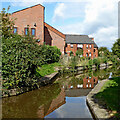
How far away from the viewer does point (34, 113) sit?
6.09 meters

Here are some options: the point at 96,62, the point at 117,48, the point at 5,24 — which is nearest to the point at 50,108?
the point at 5,24

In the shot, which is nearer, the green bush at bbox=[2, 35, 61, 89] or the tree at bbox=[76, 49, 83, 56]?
the green bush at bbox=[2, 35, 61, 89]

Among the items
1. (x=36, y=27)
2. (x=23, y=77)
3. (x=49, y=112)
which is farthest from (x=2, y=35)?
(x=36, y=27)

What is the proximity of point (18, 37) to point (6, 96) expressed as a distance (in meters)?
3.72

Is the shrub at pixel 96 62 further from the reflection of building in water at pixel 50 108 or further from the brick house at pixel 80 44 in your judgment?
the reflection of building in water at pixel 50 108

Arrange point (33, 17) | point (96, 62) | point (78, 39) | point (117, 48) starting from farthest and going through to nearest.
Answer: point (78, 39) → point (96, 62) → point (33, 17) → point (117, 48)

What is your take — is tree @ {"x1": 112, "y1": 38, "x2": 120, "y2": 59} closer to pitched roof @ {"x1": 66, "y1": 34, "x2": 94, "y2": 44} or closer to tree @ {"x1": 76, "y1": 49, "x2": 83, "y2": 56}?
tree @ {"x1": 76, "y1": 49, "x2": 83, "y2": 56}

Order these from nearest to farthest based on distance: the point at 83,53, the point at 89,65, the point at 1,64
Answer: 1. the point at 1,64
2. the point at 89,65
3. the point at 83,53

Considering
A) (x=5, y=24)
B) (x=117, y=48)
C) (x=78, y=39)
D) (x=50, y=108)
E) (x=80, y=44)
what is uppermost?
(x=78, y=39)

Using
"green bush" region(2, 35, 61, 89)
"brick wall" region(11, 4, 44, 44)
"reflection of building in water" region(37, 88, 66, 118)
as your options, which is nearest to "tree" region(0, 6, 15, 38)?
"green bush" region(2, 35, 61, 89)

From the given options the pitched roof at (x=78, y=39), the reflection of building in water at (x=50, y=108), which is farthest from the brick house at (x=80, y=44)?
the reflection of building in water at (x=50, y=108)

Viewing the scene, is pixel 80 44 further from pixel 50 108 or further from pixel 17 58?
pixel 50 108

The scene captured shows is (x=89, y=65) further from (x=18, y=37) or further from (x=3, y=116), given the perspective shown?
(x=3, y=116)

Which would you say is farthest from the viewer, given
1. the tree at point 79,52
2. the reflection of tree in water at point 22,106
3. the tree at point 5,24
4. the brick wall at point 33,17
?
the tree at point 79,52
